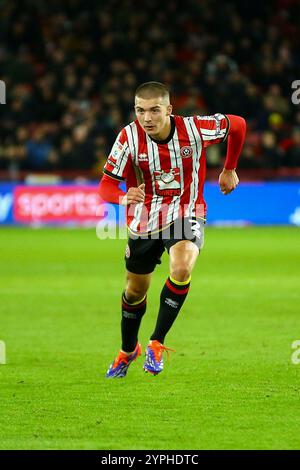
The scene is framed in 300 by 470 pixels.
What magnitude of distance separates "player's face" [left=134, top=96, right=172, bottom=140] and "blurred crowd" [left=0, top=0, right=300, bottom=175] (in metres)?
14.7

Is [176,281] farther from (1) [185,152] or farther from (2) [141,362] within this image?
(2) [141,362]

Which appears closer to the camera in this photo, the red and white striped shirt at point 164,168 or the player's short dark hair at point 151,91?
the player's short dark hair at point 151,91

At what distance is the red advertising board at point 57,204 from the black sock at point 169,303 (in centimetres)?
1460

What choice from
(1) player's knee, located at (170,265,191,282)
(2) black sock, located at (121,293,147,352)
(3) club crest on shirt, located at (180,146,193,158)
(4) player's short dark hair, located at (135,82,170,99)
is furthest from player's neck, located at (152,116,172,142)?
(2) black sock, located at (121,293,147,352)

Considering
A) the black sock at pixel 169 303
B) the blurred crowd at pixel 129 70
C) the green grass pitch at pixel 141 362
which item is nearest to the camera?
the green grass pitch at pixel 141 362

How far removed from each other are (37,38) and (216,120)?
18782 millimetres

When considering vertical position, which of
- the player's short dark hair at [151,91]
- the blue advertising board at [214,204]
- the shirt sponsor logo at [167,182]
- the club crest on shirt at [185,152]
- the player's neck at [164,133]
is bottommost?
the shirt sponsor logo at [167,182]

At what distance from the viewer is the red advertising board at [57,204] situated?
21859 mm

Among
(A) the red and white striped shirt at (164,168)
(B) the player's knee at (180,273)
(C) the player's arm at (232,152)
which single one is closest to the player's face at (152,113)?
(A) the red and white striped shirt at (164,168)

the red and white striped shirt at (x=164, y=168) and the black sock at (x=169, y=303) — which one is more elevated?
the red and white striped shirt at (x=164, y=168)

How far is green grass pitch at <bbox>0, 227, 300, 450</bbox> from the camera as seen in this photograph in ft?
18.0

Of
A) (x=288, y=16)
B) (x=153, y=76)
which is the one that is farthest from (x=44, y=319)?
(x=288, y=16)

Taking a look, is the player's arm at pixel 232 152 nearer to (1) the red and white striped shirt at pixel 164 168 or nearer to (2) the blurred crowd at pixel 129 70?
(1) the red and white striped shirt at pixel 164 168

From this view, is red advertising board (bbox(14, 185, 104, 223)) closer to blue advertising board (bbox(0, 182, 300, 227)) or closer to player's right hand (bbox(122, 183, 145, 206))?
blue advertising board (bbox(0, 182, 300, 227))
